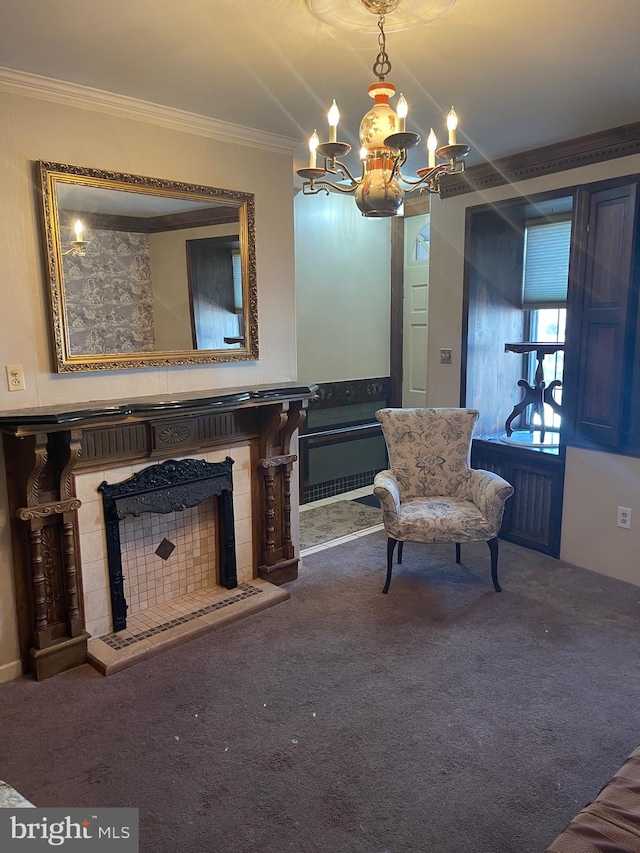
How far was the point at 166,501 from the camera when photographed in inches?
118

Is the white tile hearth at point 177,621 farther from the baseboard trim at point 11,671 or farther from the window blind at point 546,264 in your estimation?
the window blind at point 546,264

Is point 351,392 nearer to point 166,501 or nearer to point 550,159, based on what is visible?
point 550,159

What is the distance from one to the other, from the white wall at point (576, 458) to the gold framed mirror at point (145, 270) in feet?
5.22

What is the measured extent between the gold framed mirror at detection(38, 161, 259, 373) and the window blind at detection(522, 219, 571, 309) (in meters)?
2.10

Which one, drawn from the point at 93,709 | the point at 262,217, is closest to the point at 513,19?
the point at 262,217

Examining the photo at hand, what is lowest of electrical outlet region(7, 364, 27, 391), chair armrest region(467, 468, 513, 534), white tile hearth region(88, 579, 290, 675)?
white tile hearth region(88, 579, 290, 675)

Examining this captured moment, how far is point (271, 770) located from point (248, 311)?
7.13 feet

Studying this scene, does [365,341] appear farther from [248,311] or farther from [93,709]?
[93,709]

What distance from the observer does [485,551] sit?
3998mm

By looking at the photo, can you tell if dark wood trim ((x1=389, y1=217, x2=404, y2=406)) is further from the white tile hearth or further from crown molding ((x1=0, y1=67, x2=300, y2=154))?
the white tile hearth

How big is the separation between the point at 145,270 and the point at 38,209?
53 centimetres

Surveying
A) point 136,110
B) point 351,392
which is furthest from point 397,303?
point 136,110

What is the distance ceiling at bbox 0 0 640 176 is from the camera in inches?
77.2

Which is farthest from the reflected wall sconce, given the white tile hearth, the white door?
the white door
